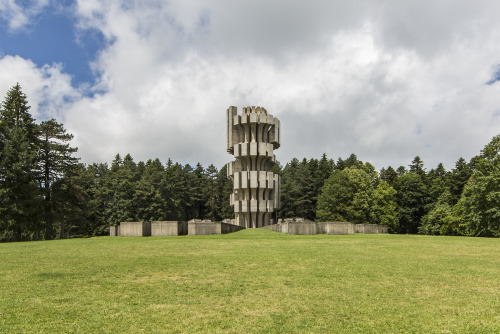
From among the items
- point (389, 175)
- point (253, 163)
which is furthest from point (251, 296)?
point (389, 175)

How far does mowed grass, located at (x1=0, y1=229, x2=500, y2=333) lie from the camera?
5.12 meters

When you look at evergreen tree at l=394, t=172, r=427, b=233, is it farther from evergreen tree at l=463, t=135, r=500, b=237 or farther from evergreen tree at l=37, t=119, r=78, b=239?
evergreen tree at l=37, t=119, r=78, b=239

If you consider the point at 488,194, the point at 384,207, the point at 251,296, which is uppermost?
the point at 488,194

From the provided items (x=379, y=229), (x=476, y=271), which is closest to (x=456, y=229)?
(x=379, y=229)

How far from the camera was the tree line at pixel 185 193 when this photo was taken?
31.5 meters

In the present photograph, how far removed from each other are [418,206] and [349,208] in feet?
75.1

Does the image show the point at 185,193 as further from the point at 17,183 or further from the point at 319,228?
the point at 319,228

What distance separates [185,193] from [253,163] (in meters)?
32.9

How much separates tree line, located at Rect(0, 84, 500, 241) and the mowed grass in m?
25.2

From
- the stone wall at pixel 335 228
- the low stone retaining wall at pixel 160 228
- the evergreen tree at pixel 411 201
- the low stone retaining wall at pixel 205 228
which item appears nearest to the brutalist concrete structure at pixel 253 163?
the low stone retaining wall at pixel 205 228

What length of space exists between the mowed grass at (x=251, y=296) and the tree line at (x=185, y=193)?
25210 mm

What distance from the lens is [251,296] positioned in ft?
21.9

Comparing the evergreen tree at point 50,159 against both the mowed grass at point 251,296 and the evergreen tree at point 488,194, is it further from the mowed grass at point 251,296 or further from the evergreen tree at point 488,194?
the evergreen tree at point 488,194

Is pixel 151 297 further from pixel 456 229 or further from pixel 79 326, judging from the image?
pixel 456 229
